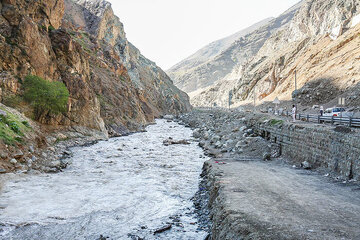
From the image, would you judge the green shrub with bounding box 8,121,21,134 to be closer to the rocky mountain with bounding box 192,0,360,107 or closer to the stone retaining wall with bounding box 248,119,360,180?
the stone retaining wall with bounding box 248,119,360,180

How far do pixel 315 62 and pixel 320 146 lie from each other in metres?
57.8

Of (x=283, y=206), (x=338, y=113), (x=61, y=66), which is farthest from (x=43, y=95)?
(x=338, y=113)

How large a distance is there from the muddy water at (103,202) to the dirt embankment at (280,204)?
1553 millimetres

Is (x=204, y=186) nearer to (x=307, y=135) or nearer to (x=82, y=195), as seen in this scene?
(x=82, y=195)

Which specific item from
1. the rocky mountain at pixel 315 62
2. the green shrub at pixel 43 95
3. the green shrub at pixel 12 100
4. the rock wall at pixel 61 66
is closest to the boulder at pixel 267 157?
the green shrub at pixel 43 95

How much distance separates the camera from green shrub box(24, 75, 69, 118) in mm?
24922

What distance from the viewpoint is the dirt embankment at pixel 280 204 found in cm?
665

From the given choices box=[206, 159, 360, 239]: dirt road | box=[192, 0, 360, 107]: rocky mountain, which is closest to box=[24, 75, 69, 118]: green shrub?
box=[206, 159, 360, 239]: dirt road

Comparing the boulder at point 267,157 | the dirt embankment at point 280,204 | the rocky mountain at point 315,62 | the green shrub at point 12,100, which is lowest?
the boulder at point 267,157

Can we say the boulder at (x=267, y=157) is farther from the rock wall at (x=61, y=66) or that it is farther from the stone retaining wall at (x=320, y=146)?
the rock wall at (x=61, y=66)

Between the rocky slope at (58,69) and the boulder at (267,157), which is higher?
the rocky slope at (58,69)

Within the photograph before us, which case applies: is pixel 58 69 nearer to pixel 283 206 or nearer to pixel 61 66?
pixel 61 66

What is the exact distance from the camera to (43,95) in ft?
83.6

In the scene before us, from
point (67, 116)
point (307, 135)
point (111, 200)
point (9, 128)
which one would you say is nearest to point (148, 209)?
point (111, 200)
